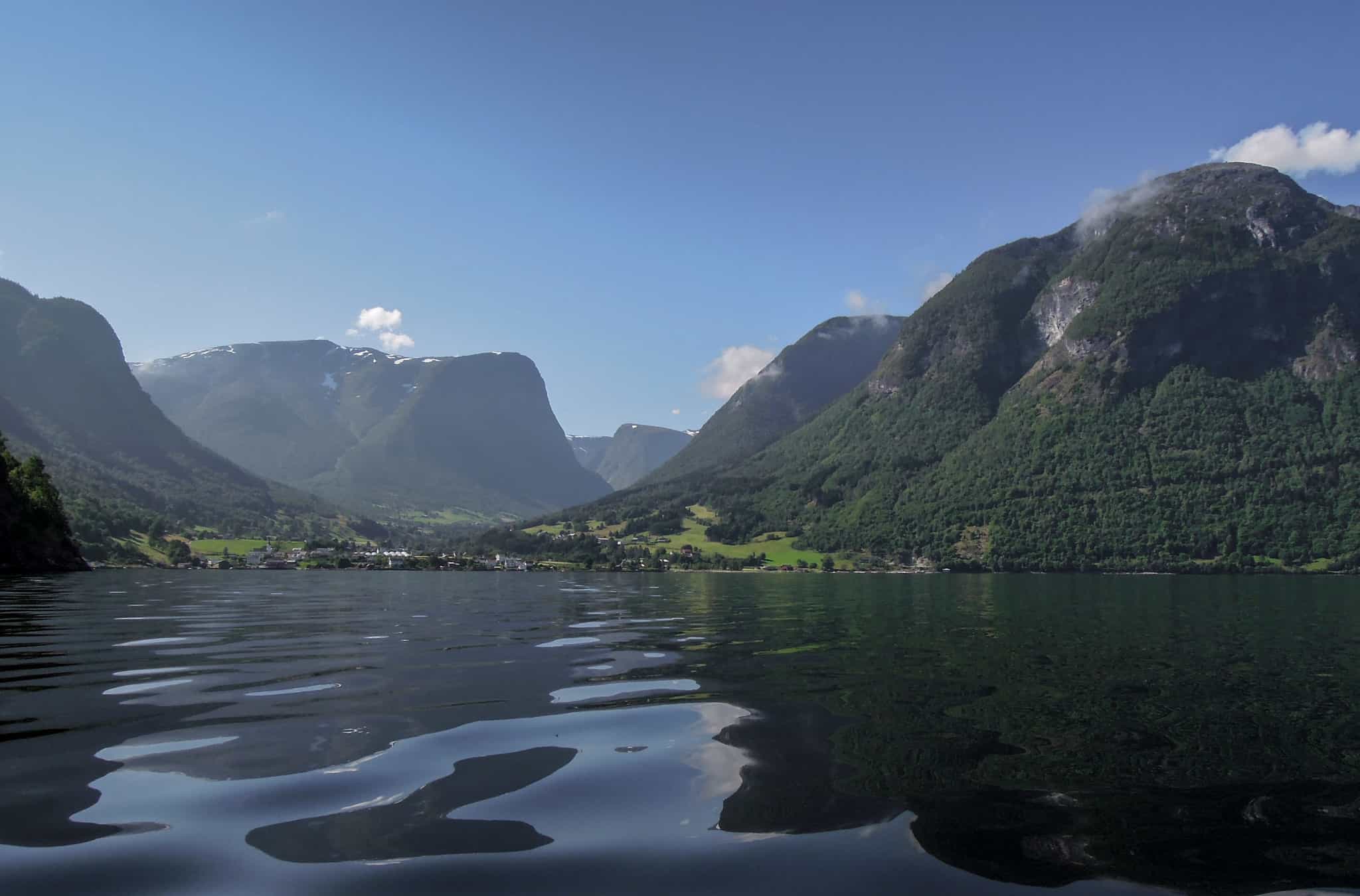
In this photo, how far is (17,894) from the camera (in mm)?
6621

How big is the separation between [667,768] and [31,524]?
105957 mm

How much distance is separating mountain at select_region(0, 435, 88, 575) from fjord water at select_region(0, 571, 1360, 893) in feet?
235

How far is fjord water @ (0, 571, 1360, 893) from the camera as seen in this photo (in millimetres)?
7898

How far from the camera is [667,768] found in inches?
476

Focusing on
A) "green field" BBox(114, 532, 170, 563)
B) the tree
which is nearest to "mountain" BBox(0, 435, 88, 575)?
the tree

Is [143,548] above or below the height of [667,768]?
below

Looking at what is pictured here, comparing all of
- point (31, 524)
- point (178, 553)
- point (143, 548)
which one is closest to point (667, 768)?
point (31, 524)

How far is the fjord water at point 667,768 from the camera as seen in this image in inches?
311

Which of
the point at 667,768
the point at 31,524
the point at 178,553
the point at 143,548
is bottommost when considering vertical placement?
the point at 178,553

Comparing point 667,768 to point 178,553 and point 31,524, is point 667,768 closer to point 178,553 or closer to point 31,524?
point 31,524

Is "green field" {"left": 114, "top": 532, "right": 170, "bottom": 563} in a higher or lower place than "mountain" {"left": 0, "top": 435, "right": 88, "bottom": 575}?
lower

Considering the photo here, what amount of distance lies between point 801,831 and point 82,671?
67.0ft

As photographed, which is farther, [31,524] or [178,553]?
[178,553]

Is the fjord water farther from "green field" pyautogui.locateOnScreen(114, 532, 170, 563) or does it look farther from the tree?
"green field" pyautogui.locateOnScreen(114, 532, 170, 563)
